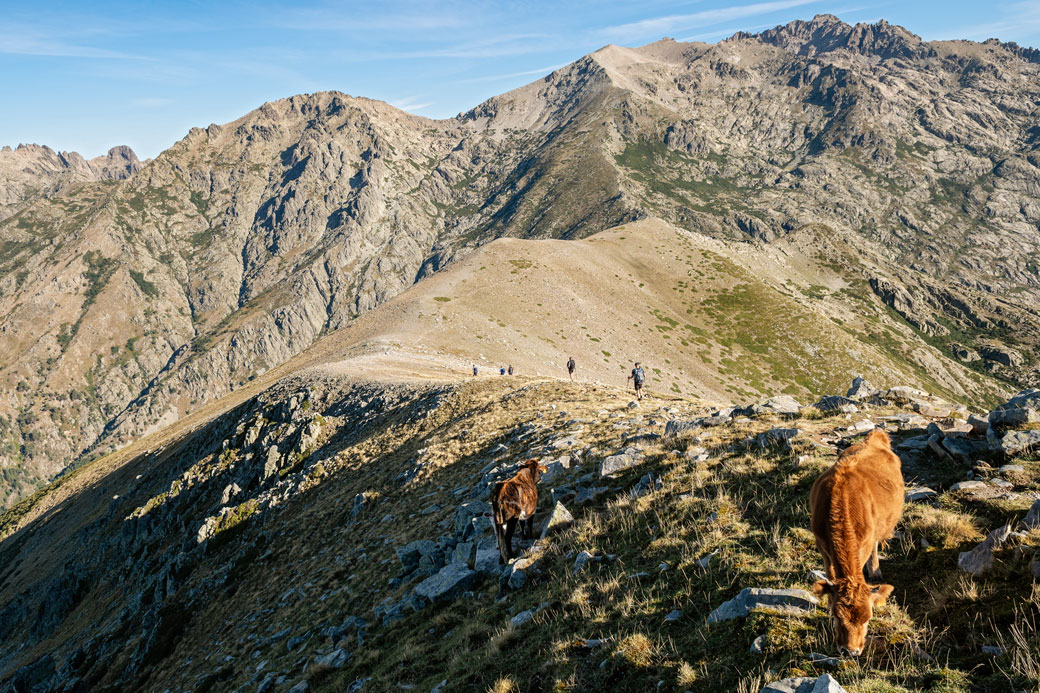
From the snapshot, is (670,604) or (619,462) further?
(619,462)

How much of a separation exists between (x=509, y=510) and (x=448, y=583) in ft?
8.41

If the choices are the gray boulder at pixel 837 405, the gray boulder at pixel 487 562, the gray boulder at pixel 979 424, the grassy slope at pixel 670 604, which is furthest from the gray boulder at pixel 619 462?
the gray boulder at pixel 979 424

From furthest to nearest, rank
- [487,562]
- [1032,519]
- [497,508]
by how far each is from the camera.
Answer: [487,562] < [497,508] < [1032,519]

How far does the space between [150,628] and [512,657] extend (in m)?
25.6

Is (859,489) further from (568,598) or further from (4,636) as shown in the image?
(4,636)

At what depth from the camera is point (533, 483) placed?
13492mm

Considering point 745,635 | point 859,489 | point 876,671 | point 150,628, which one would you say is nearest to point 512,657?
point 745,635

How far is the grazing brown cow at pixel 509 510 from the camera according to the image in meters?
11.8

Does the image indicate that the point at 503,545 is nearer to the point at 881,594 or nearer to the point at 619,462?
the point at 619,462

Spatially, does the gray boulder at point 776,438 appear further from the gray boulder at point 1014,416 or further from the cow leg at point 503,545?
the cow leg at point 503,545

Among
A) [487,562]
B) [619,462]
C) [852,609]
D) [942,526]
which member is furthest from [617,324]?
[852,609]

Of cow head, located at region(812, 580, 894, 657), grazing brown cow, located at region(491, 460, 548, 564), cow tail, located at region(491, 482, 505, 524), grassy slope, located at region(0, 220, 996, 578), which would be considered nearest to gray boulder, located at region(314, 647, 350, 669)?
grazing brown cow, located at region(491, 460, 548, 564)

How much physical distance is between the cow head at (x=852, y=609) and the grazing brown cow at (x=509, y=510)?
708 centimetres

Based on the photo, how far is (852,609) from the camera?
5883 mm
